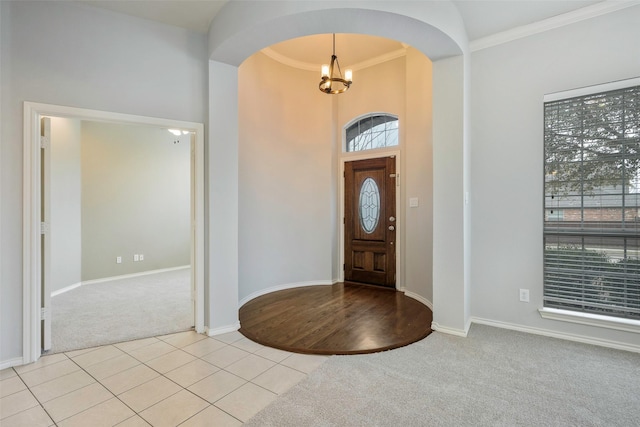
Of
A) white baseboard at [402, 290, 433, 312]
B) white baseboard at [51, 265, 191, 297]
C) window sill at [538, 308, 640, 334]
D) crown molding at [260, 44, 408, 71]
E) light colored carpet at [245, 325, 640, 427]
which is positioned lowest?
light colored carpet at [245, 325, 640, 427]

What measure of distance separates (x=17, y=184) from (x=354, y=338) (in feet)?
10.4

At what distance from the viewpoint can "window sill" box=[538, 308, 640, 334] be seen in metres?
2.54

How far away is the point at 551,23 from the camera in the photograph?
111 inches

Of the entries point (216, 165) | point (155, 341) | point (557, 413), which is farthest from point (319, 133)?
point (557, 413)

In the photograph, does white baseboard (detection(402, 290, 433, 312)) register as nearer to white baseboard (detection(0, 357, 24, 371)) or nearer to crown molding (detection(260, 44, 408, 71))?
crown molding (detection(260, 44, 408, 71))

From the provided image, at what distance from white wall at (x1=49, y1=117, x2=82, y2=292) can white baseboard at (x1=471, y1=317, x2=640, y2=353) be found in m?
5.95

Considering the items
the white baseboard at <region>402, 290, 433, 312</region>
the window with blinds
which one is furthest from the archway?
the window with blinds

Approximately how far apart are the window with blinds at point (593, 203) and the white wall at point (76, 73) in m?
3.64

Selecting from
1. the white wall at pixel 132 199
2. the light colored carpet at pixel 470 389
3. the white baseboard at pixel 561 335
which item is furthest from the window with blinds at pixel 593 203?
the white wall at pixel 132 199

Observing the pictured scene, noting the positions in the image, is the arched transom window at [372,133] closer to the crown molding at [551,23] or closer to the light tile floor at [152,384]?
the crown molding at [551,23]

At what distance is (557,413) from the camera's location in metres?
1.79

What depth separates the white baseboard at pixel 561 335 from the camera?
2577 mm

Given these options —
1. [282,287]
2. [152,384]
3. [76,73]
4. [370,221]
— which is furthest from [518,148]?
[76,73]

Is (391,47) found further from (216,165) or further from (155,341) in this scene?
(155,341)
